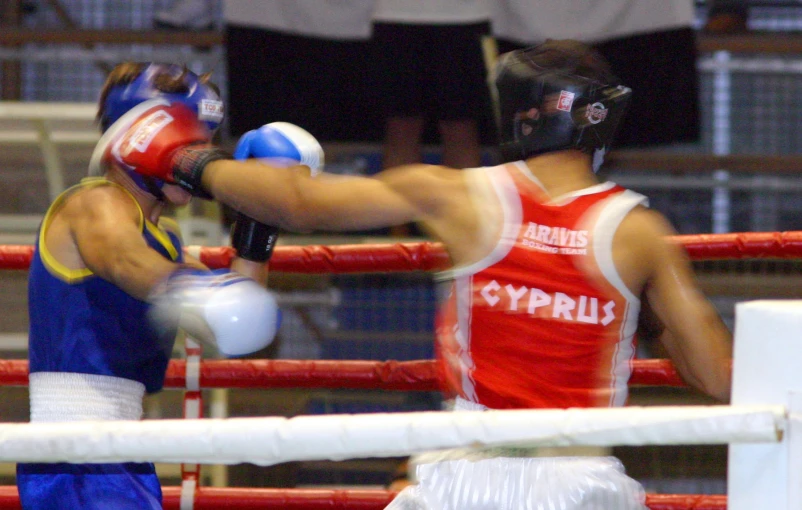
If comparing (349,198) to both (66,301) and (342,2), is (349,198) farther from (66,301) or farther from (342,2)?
(342,2)

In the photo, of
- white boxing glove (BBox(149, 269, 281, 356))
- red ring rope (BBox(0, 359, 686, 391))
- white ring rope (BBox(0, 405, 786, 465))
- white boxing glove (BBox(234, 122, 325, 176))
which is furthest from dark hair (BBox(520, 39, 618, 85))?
red ring rope (BBox(0, 359, 686, 391))

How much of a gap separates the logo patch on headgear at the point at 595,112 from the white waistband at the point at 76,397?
0.98 m

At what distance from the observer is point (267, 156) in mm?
1949

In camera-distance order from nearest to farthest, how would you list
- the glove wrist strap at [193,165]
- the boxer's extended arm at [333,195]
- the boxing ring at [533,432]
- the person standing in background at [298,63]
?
the boxing ring at [533,432], the boxer's extended arm at [333,195], the glove wrist strap at [193,165], the person standing in background at [298,63]

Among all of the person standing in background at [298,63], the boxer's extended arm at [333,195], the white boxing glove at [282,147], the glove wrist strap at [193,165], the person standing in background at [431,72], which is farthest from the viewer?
the person standing in background at [298,63]

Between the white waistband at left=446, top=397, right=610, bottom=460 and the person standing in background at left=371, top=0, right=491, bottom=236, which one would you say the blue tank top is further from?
the person standing in background at left=371, top=0, right=491, bottom=236

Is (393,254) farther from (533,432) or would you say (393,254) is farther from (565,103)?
(533,432)

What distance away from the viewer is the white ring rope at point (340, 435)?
3.63ft

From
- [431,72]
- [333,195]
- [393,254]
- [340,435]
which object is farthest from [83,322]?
[431,72]

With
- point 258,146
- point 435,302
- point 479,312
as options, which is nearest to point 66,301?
point 258,146

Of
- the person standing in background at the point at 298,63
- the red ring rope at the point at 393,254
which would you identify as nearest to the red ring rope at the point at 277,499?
the red ring rope at the point at 393,254

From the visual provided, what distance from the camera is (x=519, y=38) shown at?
174 inches

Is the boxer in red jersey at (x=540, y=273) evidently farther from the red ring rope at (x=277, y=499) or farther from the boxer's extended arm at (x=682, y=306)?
the red ring rope at (x=277, y=499)

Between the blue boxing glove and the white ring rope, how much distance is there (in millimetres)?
871
